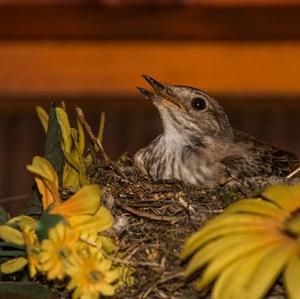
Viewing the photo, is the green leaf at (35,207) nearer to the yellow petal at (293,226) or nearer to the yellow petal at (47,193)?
the yellow petal at (47,193)

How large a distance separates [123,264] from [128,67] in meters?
1.12

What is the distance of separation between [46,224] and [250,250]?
323mm

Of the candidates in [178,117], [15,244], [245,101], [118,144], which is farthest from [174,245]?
[118,144]

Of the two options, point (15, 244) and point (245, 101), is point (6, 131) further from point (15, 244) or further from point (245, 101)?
point (15, 244)

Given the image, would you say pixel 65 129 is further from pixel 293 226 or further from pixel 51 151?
pixel 293 226

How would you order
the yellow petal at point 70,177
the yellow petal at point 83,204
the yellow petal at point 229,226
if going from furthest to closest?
1. the yellow petal at point 70,177
2. the yellow petal at point 83,204
3. the yellow petal at point 229,226

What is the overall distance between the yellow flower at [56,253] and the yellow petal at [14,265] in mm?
120

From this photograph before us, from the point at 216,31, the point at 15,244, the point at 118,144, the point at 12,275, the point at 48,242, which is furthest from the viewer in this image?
the point at 118,144

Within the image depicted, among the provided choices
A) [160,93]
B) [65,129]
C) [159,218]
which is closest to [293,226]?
[159,218]

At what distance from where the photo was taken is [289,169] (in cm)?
236

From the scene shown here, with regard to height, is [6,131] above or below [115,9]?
below

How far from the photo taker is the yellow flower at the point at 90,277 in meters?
1.42

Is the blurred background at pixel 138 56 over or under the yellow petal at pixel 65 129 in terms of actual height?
over

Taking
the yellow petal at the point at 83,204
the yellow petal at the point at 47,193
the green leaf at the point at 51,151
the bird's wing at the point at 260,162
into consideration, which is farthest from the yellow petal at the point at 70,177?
the bird's wing at the point at 260,162
